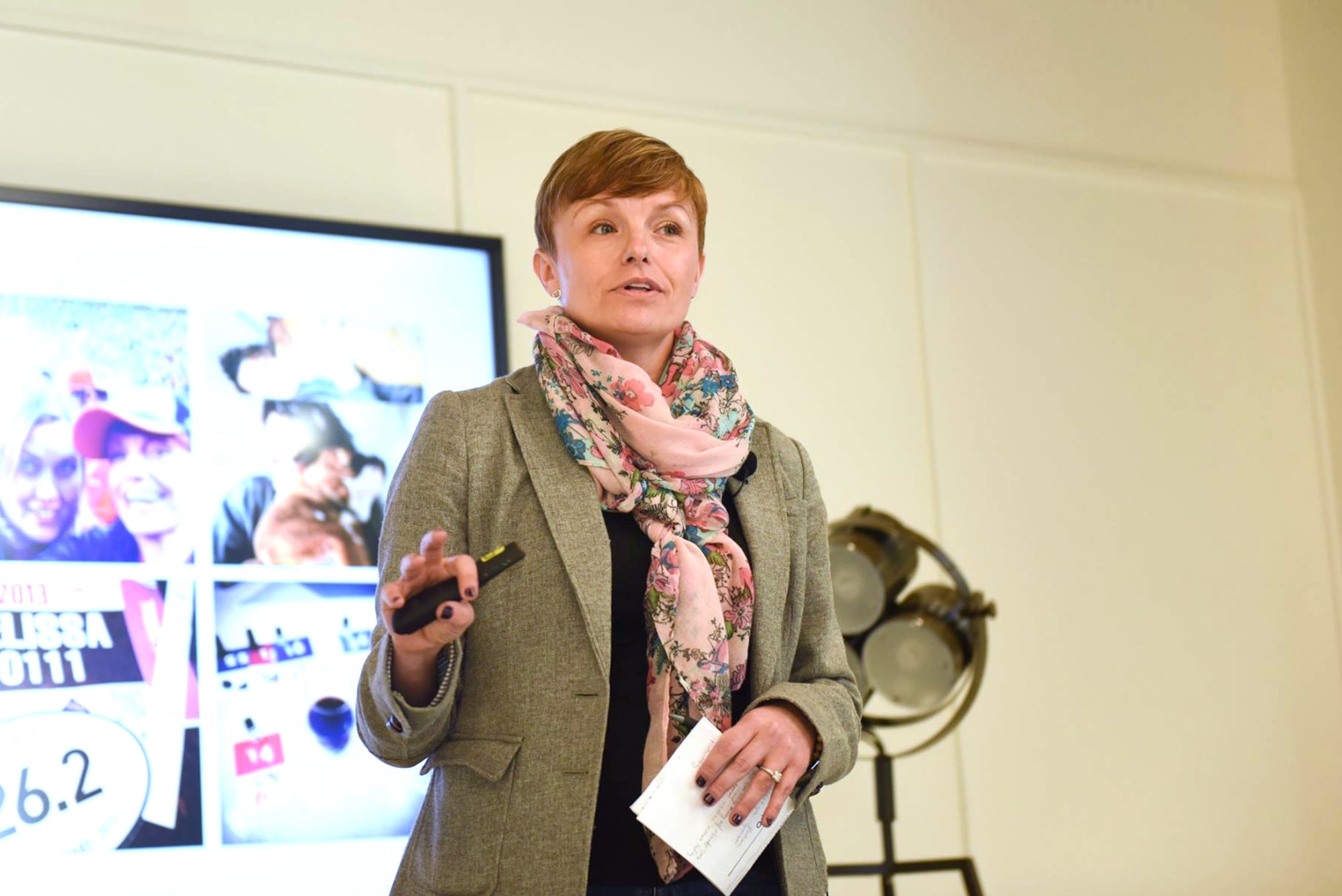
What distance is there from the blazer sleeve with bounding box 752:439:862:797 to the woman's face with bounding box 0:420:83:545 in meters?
1.58

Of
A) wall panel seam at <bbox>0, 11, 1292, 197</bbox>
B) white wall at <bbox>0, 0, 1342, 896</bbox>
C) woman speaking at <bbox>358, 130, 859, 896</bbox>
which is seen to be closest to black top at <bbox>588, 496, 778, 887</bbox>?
woman speaking at <bbox>358, 130, 859, 896</bbox>

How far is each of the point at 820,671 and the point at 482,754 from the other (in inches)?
16.0

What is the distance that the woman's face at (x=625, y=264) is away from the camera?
5.36 feet

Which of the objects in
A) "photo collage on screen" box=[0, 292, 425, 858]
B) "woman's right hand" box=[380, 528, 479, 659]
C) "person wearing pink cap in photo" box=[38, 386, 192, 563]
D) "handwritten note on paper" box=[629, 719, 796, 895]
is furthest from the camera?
"person wearing pink cap in photo" box=[38, 386, 192, 563]

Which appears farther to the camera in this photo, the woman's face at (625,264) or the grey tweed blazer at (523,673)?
the woman's face at (625,264)

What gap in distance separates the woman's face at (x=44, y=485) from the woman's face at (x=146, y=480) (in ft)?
0.24

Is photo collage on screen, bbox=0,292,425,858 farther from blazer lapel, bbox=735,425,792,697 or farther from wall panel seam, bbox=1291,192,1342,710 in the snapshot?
wall panel seam, bbox=1291,192,1342,710

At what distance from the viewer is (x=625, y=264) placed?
163 centimetres

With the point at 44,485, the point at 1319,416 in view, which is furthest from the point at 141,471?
the point at 1319,416

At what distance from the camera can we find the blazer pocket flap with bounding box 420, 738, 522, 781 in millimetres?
1435

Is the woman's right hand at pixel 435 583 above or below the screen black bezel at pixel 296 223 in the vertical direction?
below

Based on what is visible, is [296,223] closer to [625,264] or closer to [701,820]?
[625,264]

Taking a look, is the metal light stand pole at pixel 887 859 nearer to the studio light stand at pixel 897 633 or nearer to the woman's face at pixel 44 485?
the studio light stand at pixel 897 633

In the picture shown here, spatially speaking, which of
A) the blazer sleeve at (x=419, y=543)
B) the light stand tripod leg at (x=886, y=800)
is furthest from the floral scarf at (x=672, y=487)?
the light stand tripod leg at (x=886, y=800)
